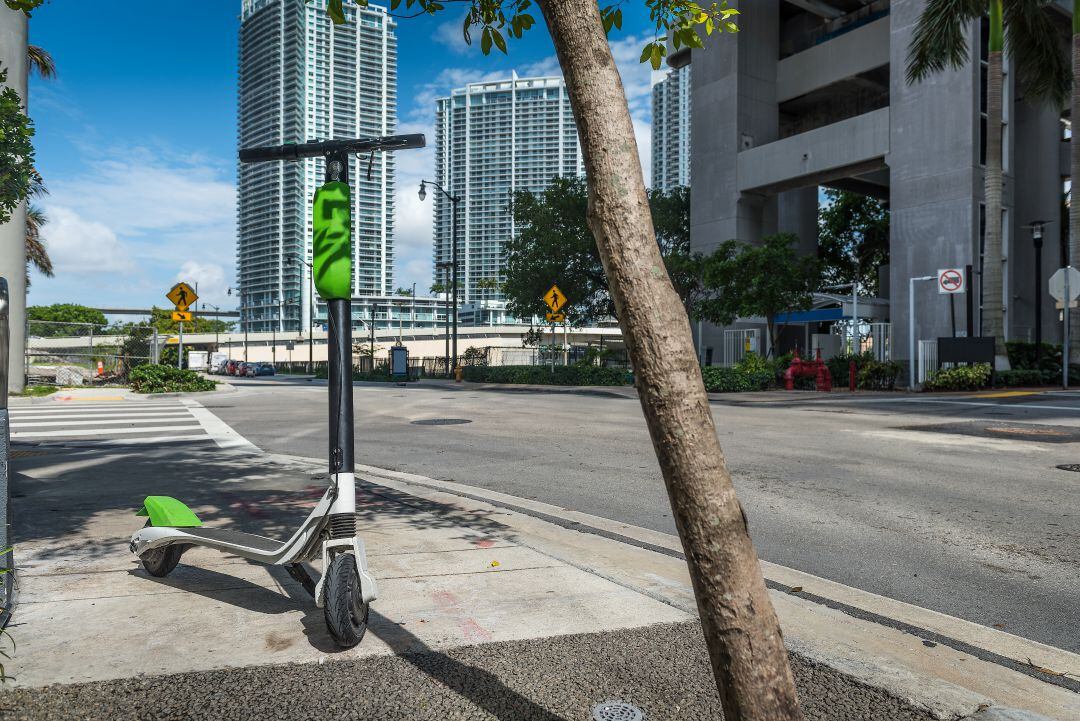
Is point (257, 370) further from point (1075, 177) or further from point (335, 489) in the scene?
point (335, 489)

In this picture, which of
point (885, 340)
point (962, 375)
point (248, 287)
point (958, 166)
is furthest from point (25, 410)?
point (248, 287)

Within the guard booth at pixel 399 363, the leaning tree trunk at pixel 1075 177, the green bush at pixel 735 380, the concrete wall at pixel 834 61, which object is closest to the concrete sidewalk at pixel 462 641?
the green bush at pixel 735 380

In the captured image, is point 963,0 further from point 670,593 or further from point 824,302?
point 670,593

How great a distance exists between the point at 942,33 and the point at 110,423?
83.6 feet

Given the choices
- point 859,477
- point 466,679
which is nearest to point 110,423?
point 859,477

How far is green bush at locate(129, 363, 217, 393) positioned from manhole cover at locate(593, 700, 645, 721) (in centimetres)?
2537

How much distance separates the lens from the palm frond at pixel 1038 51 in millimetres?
24141

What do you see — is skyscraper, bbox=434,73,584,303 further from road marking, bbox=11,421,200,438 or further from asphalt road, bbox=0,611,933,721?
asphalt road, bbox=0,611,933,721

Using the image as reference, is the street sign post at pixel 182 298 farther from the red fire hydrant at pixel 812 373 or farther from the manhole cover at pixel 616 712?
the manhole cover at pixel 616 712

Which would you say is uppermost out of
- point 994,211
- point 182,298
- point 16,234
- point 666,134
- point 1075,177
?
point 666,134

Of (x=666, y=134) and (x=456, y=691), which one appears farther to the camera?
(x=666, y=134)

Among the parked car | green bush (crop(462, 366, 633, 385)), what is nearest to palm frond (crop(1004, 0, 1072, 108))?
green bush (crop(462, 366, 633, 385))

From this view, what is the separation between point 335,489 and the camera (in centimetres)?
325

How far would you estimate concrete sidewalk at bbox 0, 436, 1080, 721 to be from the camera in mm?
2582
